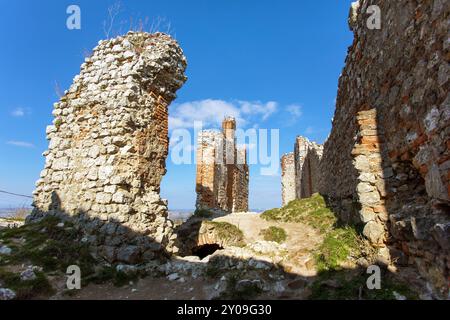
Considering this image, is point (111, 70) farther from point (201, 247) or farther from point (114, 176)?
point (201, 247)

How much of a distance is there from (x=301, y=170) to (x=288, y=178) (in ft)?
14.9

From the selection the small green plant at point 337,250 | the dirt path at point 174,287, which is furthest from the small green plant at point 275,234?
the small green plant at point 337,250

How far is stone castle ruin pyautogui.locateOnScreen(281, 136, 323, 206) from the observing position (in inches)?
584

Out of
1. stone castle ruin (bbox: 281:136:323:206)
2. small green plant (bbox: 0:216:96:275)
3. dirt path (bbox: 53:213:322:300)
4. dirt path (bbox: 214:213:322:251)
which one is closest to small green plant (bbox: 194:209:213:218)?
dirt path (bbox: 214:213:322:251)

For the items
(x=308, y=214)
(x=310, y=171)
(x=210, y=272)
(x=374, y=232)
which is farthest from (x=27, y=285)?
(x=310, y=171)

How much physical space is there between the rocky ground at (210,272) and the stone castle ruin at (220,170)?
684 cm

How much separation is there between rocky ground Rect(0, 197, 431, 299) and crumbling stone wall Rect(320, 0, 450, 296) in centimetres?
44

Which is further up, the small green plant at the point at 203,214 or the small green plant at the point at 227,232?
the small green plant at the point at 203,214

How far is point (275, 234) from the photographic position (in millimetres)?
6891

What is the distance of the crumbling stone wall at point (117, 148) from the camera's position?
5473mm

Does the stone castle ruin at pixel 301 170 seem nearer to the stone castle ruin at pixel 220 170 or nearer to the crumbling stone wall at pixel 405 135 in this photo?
the stone castle ruin at pixel 220 170

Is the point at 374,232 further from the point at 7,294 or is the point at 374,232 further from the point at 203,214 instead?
the point at 203,214

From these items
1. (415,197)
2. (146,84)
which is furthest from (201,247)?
(415,197)

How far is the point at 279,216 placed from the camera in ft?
28.1
